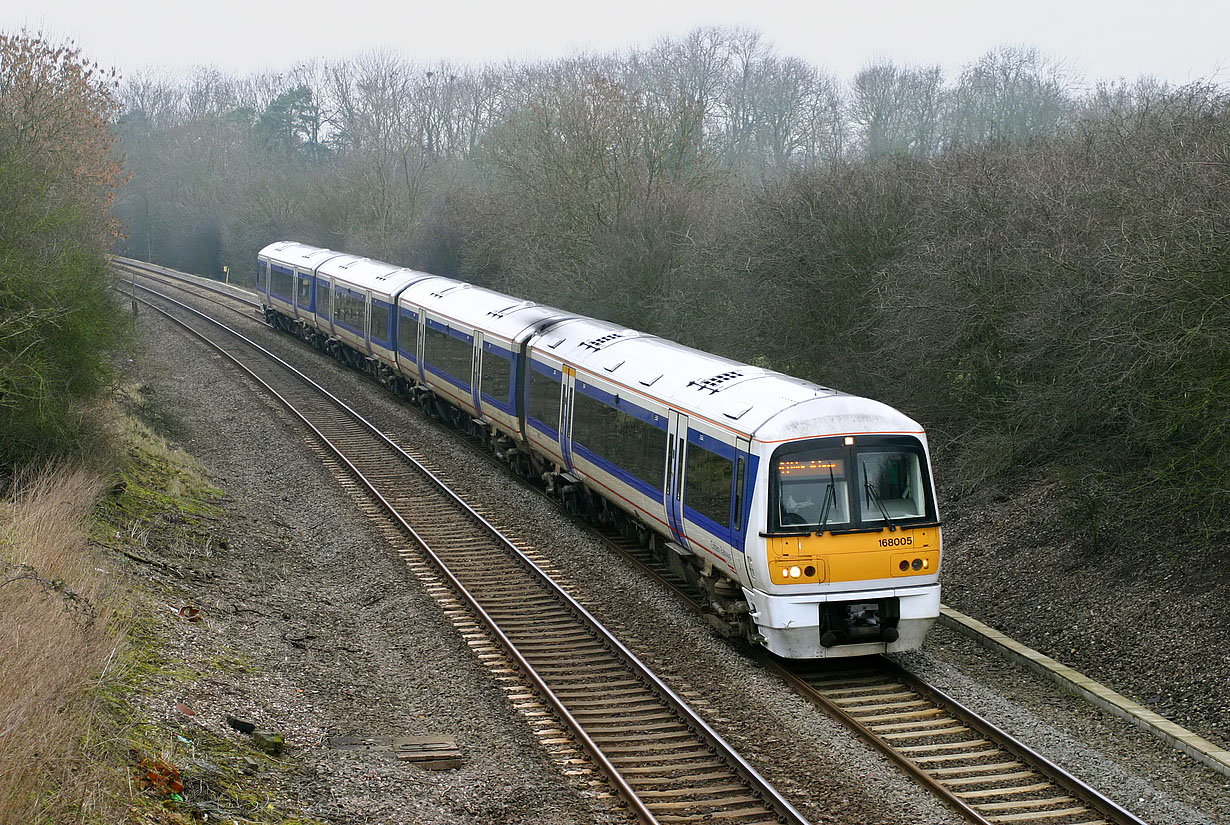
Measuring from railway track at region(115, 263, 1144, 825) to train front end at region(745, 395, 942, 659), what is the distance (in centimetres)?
35

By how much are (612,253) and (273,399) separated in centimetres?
933

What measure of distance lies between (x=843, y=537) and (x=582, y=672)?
295 cm

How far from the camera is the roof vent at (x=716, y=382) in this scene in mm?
12758

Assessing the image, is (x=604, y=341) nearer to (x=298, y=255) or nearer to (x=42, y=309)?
(x=42, y=309)

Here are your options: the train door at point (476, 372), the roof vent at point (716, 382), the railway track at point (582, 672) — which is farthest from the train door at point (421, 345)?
the roof vent at point (716, 382)

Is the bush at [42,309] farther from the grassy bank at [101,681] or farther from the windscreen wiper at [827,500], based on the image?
the windscreen wiper at [827,500]

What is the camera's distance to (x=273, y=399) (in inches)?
1047

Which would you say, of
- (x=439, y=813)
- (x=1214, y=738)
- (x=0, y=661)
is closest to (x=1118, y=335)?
(x=1214, y=738)

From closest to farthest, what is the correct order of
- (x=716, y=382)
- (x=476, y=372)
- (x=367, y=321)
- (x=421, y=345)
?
(x=716, y=382) < (x=476, y=372) < (x=421, y=345) < (x=367, y=321)

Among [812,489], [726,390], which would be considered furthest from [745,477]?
[726,390]

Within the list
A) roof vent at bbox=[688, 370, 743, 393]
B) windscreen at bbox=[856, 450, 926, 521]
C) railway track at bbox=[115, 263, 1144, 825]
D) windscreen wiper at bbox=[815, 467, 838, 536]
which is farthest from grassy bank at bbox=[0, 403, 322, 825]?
windscreen at bbox=[856, 450, 926, 521]

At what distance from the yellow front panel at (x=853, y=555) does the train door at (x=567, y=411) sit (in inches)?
250

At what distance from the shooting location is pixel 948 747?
922cm

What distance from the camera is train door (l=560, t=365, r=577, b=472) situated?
16484 mm
